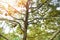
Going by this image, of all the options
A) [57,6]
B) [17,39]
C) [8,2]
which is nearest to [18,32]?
[17,39]

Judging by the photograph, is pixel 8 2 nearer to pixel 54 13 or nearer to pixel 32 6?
pixel 32 6

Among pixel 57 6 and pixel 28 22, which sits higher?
pixel 57 6

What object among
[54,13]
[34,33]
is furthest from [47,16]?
[34,33]

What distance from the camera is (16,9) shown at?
3947mm

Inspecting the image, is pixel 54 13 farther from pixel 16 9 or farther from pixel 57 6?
pixel 16 9

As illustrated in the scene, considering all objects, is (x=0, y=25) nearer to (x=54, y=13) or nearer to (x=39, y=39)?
(x=39, y=39)

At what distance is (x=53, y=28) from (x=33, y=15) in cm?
48

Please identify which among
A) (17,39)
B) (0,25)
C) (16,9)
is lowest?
(17,39)

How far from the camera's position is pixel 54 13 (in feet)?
12.9

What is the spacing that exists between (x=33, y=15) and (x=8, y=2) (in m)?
0.57

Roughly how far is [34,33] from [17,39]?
372 millimetres

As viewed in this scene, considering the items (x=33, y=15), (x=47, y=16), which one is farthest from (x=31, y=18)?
(x=47, y=16)

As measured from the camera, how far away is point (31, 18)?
408 cm

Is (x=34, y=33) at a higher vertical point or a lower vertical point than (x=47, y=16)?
lower
